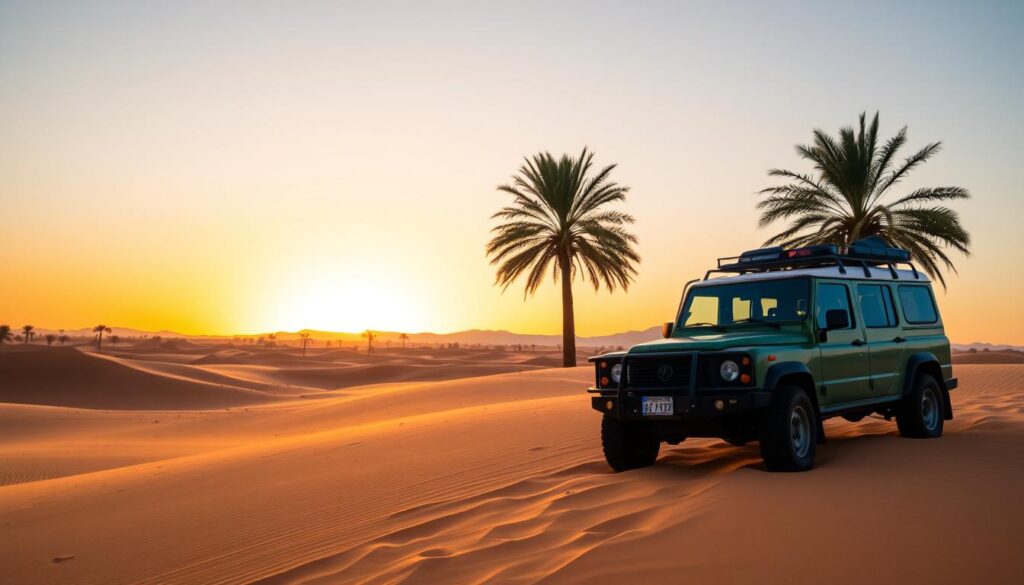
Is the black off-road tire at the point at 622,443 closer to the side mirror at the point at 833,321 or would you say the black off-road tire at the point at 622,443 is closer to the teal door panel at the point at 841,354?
the teal door panel at the point at 841,354

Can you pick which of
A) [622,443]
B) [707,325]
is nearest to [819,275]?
[707,325]

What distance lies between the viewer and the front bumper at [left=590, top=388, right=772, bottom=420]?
7.60 metres

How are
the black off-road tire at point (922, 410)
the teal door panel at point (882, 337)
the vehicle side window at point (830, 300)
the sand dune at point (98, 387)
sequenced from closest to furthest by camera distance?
the vehicle side window at point (830, 300), the teal door panel at point (882, 337), the black off-road tire at point (922, 410), the sand dune at point (98, 387)

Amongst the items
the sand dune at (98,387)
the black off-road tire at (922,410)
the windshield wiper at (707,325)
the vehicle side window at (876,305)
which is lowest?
the sand dune at (98,387)

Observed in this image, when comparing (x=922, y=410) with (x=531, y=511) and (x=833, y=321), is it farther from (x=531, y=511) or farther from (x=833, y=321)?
(x=531, y=511)

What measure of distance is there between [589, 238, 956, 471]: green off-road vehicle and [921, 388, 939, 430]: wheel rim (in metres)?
0.01

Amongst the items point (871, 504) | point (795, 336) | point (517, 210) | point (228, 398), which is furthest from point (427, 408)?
point (228, 398)

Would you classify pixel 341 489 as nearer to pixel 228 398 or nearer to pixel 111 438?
pixel 111 438

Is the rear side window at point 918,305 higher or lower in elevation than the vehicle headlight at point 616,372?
higher

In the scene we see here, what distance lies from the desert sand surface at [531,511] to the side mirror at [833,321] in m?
1.34

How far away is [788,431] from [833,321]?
60.0 inches

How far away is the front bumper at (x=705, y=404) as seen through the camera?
7.60 metres

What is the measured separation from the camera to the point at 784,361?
8.00 meters

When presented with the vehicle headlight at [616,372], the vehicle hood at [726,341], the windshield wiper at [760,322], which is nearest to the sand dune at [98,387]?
the vehicle headlight at [616,372]
